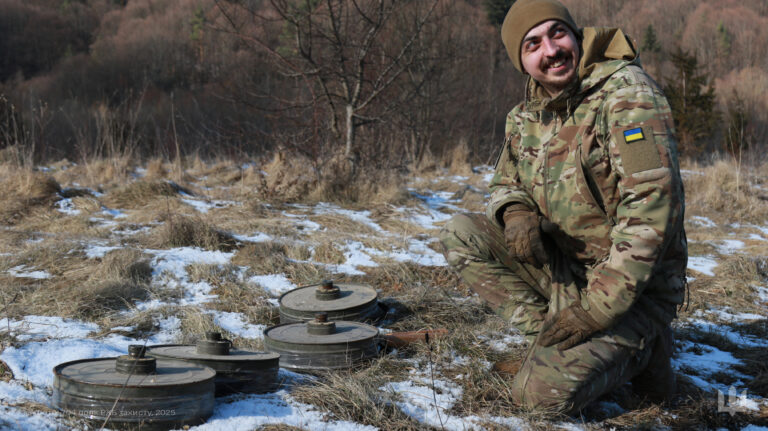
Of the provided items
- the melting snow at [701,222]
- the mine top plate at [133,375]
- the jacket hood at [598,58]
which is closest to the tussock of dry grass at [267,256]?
the mine top plate at [133,375]

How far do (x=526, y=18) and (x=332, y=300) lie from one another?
1.80m

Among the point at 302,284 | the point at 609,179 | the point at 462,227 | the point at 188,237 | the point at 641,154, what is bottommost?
Answer: the point at 302,284

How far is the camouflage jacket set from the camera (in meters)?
2.20

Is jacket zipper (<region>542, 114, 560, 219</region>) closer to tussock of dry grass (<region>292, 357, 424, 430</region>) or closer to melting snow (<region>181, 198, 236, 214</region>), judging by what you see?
tussock of dry grass (<region>292, 357, 424, 430</region>)

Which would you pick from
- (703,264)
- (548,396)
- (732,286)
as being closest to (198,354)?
(548,396)

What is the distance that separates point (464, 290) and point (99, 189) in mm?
4997

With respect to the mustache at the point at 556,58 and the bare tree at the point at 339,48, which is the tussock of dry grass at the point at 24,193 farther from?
the mustache at the point at 556,58

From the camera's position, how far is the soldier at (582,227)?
2.23 metres

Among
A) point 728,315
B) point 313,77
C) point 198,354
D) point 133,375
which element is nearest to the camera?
point 133,375

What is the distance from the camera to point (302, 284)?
13.7 feet

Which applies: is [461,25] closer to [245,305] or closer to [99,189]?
[99,189]

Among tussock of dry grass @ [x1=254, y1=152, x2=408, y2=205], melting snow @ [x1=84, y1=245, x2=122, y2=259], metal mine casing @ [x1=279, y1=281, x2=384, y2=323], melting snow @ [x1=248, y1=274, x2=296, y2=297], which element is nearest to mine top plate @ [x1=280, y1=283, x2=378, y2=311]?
metal mine casing @ [x1=279, y1=281, x2=384, y2=323]

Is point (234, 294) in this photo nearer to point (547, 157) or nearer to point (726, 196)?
point (547, 157)

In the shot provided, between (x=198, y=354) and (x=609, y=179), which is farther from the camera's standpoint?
(x=198, y=354)
